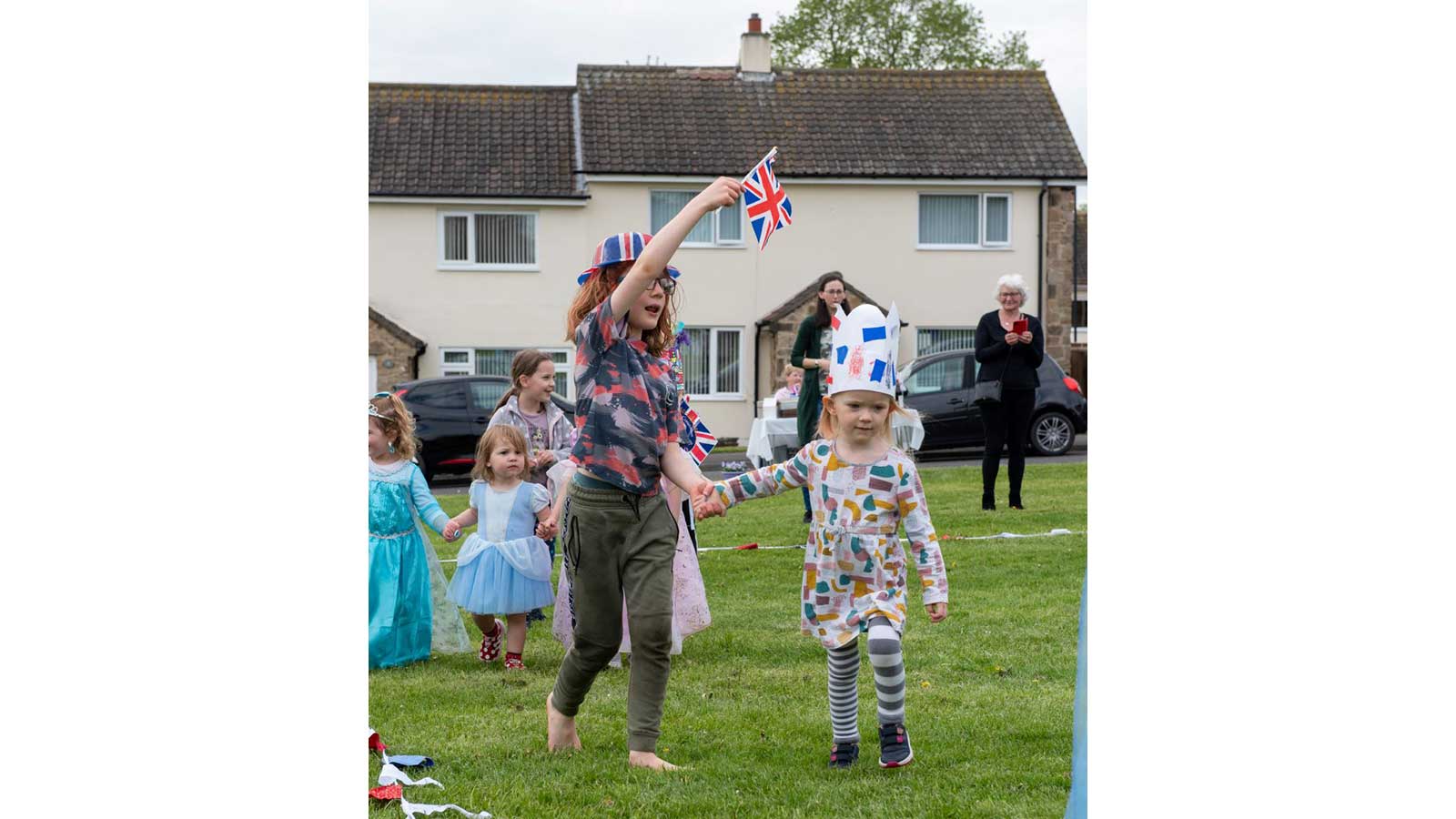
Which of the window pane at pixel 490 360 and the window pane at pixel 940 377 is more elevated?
the window pane at pixel 490 360

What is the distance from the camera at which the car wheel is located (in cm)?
1908

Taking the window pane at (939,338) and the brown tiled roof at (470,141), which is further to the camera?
the window pane at (939,338)

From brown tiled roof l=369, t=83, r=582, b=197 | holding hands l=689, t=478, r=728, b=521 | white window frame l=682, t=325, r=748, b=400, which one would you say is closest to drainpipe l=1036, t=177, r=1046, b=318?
white window frame l=682, t=325, r=748, b=400

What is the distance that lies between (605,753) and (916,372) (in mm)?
14510

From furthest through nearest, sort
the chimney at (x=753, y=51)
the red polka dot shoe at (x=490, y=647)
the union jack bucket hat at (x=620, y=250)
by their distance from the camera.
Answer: the chimney at (x=753, y=51), the red polka dot shoe at (x=490, y=647), the union jack bucket hat at (x=620, y=250)

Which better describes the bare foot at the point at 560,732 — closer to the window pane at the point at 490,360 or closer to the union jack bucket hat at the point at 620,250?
the union jack bucket hat at the point at 620,250

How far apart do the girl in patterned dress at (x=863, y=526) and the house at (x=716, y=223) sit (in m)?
22.1

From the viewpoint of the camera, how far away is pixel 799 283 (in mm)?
27516

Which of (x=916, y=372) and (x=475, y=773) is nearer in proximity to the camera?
(x=475, y=773)

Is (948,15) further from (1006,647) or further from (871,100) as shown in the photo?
(1006,647)

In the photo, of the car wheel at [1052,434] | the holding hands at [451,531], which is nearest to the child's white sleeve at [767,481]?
the holding hands at [451,531]

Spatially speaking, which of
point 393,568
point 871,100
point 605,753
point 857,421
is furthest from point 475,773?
point 871,100

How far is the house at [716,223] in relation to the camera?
27.2m

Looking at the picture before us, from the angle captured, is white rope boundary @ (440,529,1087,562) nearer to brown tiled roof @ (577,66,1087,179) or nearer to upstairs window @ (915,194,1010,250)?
brown tiled roof @ (577,66,1087,179)
